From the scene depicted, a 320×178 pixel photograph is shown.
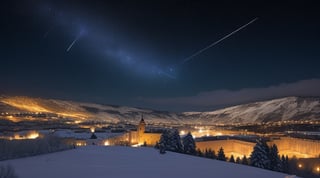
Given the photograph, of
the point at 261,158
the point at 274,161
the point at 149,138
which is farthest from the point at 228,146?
the point at 261,158

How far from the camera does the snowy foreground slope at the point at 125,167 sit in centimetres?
3803

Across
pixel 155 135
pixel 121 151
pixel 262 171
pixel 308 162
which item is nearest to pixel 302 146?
pixel 308 162

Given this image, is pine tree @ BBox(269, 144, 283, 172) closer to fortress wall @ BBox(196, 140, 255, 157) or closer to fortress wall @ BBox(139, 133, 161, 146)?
fortress wall @ BBox(196, 140, 255, 157)

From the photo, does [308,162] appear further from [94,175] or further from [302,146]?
[94,175]

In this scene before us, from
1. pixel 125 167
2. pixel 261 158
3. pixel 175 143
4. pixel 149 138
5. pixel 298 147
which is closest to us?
pixel 125 167

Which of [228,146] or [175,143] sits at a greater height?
[228,146]

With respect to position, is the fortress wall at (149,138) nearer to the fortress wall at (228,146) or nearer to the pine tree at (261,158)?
the fortress wall at (228,146)

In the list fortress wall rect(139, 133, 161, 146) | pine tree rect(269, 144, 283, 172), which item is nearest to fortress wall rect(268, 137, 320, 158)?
fortress wall rect(139, 133, 161, 146)

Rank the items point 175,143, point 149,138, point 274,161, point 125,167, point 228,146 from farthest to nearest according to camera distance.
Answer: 1. point 149,138
2. point 228,146
3. point 175,143
4. point 274,161
5. point 125,167

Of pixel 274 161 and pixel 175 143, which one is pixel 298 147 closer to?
pixel 175 143

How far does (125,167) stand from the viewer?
43.5m

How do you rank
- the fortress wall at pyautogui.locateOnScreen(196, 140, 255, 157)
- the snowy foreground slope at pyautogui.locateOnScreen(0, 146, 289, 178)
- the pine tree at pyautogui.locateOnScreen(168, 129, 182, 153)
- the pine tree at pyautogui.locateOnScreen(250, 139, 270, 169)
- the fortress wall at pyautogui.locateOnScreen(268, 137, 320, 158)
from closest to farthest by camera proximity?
the snowy foreground slope at pyautogui.locateOnScreen(0, 146, 289, 178)
the pine tree at pyautogui.locateOnScreen(250, 139, 270, 169)
the pine tree at pyautogui.locateOnScreen(168, 129, 182, 153)
the fortress wall at pyautogui.locateOnScreen(268, 137, 320, 158)
the fortress wall at pyautogui.locateOnScreen(196, 140, 255, 157)

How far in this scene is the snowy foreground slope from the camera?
3803 centimetres

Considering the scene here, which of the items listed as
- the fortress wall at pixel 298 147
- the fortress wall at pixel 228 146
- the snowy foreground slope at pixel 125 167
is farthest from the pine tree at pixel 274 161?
the fortress wall at pixel 228 146
